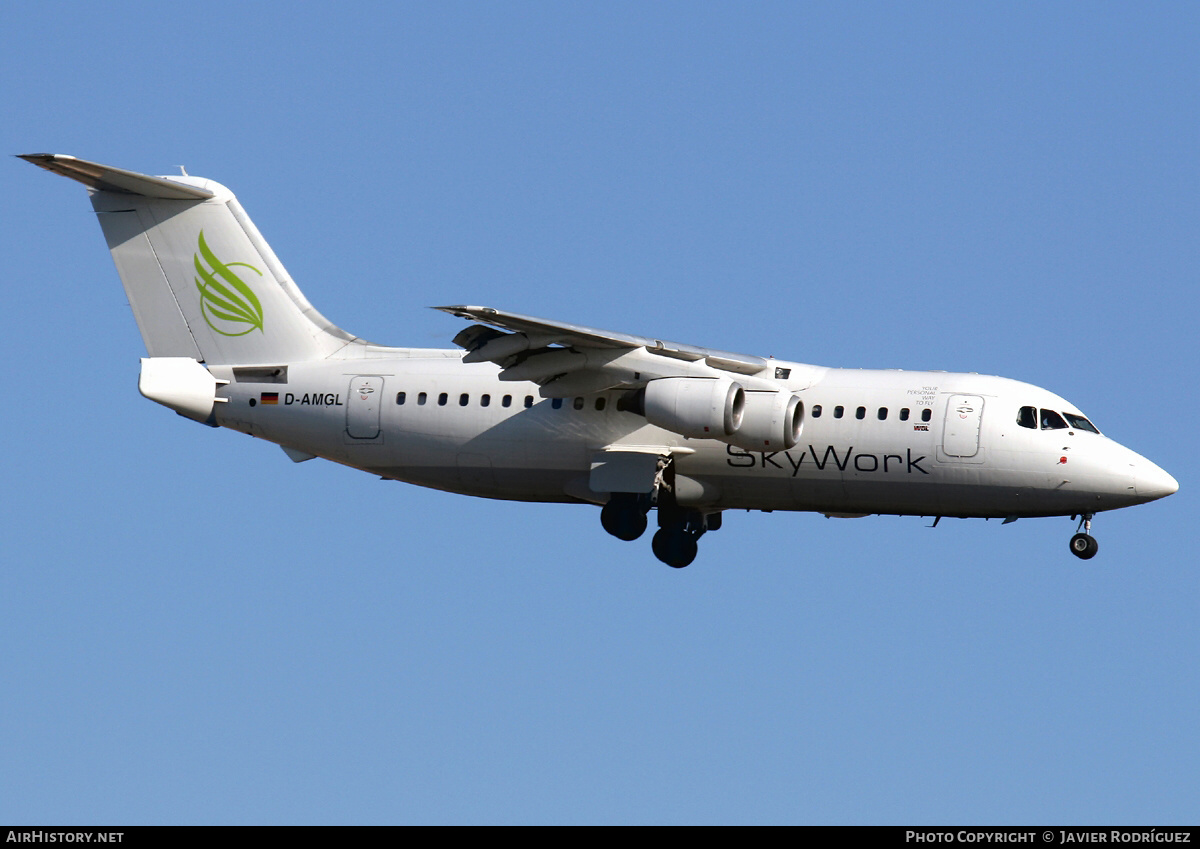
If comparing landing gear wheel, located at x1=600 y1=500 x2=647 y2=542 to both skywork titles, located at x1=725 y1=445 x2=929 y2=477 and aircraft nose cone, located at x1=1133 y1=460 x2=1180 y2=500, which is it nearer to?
skywork titles, located at x1=725 y1=445 x2=929 y2=477

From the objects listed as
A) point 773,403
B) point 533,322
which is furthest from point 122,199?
point 773,403

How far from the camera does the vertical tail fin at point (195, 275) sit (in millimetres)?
26281

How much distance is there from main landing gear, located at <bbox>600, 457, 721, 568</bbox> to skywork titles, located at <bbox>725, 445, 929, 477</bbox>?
894 millimetres

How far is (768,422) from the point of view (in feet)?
74.7

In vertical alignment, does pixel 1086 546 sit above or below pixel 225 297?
below

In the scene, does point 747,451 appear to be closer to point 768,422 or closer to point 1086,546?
point 768,422

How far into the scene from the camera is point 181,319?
86.5ft

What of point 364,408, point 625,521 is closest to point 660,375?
point 625,521

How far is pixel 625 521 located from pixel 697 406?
2045 millimetres

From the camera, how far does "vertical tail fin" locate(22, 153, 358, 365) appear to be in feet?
86.2
